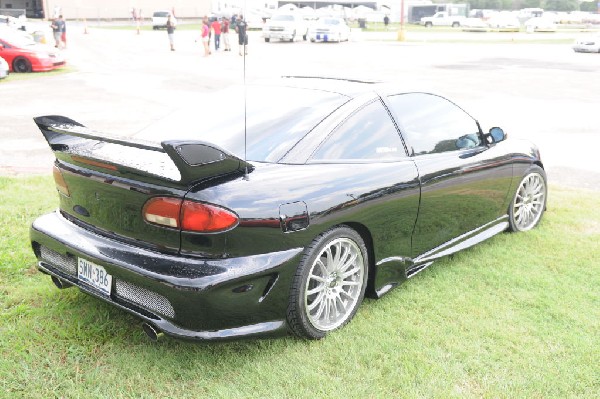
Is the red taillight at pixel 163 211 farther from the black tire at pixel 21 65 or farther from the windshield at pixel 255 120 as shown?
the black tire at pixel 21 65

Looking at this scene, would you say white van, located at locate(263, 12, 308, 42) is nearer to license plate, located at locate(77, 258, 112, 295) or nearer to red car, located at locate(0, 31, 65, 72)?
red car, located at locate(0, 31, 65, 72)

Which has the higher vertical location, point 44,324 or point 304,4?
point 304,4

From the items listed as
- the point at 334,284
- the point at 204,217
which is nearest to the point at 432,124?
the point at 334,284

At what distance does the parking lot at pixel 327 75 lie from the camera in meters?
8.34

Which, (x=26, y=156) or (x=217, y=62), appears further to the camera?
(x=217, y=62)

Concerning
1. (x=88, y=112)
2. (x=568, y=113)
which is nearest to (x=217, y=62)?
(x=88, y=112)

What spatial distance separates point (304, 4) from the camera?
92062mm

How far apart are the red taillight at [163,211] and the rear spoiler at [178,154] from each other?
108 millimetres

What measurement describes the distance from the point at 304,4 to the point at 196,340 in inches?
3715

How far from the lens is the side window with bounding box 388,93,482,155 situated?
155 inches

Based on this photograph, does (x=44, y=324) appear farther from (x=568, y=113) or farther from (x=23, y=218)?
(x=568, y=113)

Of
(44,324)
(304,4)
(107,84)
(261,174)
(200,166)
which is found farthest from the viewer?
(304,4)

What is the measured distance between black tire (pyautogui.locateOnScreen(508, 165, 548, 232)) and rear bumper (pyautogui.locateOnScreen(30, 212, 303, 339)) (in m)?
2.62

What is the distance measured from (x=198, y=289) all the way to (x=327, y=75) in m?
2.19
